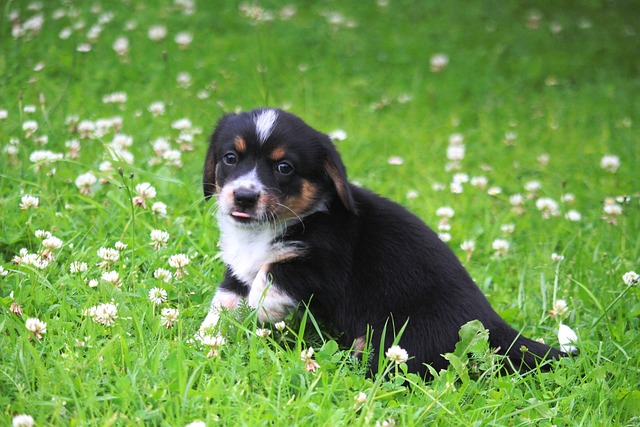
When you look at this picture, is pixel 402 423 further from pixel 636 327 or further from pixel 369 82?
pixel 369 82

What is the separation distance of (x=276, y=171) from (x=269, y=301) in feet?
1.80

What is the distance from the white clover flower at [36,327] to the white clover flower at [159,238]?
82 cm

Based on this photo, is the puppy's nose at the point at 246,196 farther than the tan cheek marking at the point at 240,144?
No

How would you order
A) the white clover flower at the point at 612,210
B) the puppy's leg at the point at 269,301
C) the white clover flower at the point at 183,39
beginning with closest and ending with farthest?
the puppy's leg at the point at 269,301
the white clover flower at the point at 612,210
the white clover flower at the point at 183,39

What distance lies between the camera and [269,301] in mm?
3107

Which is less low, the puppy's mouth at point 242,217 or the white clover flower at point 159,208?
the puppy's mouth at point 242,217

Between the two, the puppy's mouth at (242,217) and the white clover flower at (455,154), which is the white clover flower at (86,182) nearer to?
the puppy's mouth at (242,217)

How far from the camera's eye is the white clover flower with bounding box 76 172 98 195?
4078mm

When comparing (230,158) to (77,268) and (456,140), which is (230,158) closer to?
(77,268)

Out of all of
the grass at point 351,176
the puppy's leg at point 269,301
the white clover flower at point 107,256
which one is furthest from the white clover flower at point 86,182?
the puppy's leg at point 269,301

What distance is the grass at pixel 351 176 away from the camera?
2.72 m

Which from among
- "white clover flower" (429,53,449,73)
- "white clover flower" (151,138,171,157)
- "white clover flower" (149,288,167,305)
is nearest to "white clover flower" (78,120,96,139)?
"white clover flower" (151,138,171,157)

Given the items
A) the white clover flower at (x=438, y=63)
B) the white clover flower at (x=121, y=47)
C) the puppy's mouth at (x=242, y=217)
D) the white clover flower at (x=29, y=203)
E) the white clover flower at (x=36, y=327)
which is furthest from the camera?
the white clover flower at (x=438, y=63)

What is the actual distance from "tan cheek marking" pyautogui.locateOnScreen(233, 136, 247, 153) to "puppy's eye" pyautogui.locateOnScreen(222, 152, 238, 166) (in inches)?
2.0
